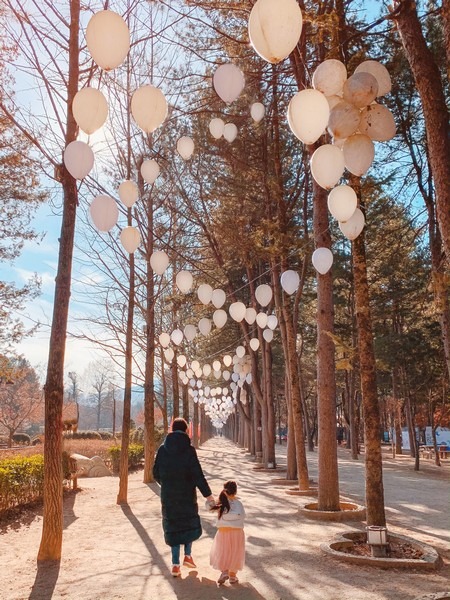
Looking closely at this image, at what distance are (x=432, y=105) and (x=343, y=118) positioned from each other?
30.7 inches

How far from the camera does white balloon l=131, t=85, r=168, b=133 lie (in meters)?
4.95

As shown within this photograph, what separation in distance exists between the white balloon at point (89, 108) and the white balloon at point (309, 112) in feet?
5.84

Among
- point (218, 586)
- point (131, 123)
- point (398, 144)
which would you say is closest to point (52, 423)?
point (218, 586)

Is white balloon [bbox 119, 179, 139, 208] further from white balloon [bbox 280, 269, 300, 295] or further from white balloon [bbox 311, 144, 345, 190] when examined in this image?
white balloon [bbox 280, 269, 300, 295]

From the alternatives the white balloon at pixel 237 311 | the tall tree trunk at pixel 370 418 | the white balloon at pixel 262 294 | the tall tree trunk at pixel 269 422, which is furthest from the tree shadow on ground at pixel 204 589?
the tall tree trunk at pixel 269 422

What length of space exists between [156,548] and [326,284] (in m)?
5.11

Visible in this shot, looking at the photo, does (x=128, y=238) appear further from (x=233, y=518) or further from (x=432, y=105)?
(x=432, y=105)

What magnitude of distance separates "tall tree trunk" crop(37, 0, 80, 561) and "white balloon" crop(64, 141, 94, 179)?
1.42 m

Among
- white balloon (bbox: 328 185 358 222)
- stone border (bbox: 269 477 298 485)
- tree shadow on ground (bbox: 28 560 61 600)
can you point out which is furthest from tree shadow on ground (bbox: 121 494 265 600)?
stone border (bbox: 269 477 298 485)

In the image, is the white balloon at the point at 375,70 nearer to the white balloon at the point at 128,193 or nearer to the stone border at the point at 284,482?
the white balloon at the point at 128,193

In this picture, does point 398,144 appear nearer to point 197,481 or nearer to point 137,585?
point 197,481

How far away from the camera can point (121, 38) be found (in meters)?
4.30

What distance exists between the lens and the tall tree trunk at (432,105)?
14.1 feet

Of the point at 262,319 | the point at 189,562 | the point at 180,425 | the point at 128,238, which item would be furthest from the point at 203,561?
the point at 262,319
